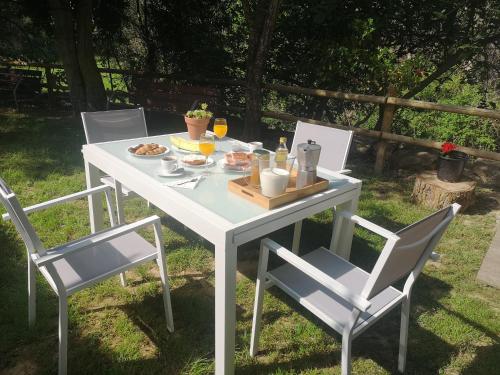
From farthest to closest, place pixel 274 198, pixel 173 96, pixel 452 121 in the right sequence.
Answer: pixel 173 96, pixel 452 121, pixel 274 198

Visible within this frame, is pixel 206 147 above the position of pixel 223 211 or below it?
above

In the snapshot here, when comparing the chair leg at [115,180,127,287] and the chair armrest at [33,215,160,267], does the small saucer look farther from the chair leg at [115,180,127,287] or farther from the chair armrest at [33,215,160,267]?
the chair leg at [115,180,127,287]

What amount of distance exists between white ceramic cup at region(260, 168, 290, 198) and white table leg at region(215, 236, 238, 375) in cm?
34

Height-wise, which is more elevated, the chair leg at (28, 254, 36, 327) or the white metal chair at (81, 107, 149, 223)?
the white metal chair at (81, 107, 149, 223)

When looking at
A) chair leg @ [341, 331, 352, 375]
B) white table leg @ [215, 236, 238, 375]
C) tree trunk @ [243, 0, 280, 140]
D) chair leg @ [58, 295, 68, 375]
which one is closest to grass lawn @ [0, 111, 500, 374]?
chair leg @ [58, 295, 68, 375]

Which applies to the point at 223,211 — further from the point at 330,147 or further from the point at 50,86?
the point at 50,86

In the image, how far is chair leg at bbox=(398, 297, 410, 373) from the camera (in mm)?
1858

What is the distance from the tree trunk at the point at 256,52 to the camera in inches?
198

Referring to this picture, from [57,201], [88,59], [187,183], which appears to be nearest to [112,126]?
[57,201]

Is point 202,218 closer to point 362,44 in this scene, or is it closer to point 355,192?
point 355,192

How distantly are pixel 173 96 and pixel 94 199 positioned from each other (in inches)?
174

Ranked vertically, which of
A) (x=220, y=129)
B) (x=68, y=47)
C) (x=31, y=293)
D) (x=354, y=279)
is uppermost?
(x=68, y=47)

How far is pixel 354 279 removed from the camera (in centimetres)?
198

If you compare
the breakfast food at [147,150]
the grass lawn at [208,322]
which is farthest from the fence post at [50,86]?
the breakfast food at [147,150]
